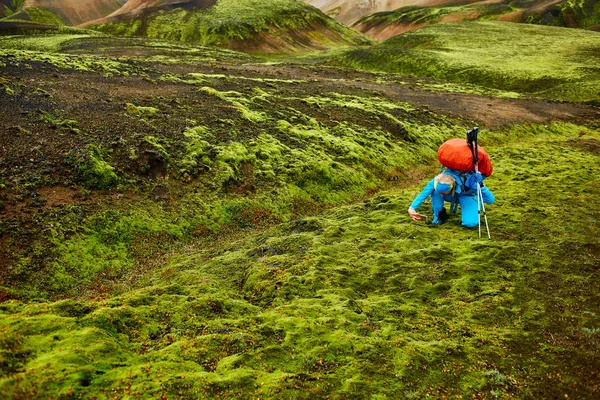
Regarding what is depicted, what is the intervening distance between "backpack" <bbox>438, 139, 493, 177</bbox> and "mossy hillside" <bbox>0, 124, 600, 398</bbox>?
2.20 m

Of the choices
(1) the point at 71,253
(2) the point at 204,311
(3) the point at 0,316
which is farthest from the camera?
(1) the point at 71,253

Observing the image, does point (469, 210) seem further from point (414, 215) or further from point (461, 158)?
point (461, 158)

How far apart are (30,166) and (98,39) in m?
60.2

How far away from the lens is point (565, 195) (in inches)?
645

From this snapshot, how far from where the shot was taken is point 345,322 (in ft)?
26.7

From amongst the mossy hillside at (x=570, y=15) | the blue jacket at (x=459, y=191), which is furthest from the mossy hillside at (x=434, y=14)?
the blue jacket at (x=459, y=191)

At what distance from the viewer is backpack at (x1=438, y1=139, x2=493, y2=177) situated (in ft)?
41.8

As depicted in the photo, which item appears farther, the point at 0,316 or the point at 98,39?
the point at 98,39

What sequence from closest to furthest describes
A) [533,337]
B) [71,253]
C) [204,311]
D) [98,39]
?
1. [533,337]
2. [204,311]
3. [71,253]
4. [98,39]

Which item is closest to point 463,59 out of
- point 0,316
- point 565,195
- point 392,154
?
point 392,154

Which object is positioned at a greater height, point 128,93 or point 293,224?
point 128,93

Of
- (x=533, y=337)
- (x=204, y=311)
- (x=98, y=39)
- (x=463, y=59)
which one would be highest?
(x=98, y=39)

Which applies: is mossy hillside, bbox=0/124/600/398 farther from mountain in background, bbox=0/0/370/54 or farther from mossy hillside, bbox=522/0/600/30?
mossy hillside, bbox=522/0/600/30

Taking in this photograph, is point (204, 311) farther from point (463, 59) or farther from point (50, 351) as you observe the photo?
point (463, 59)
